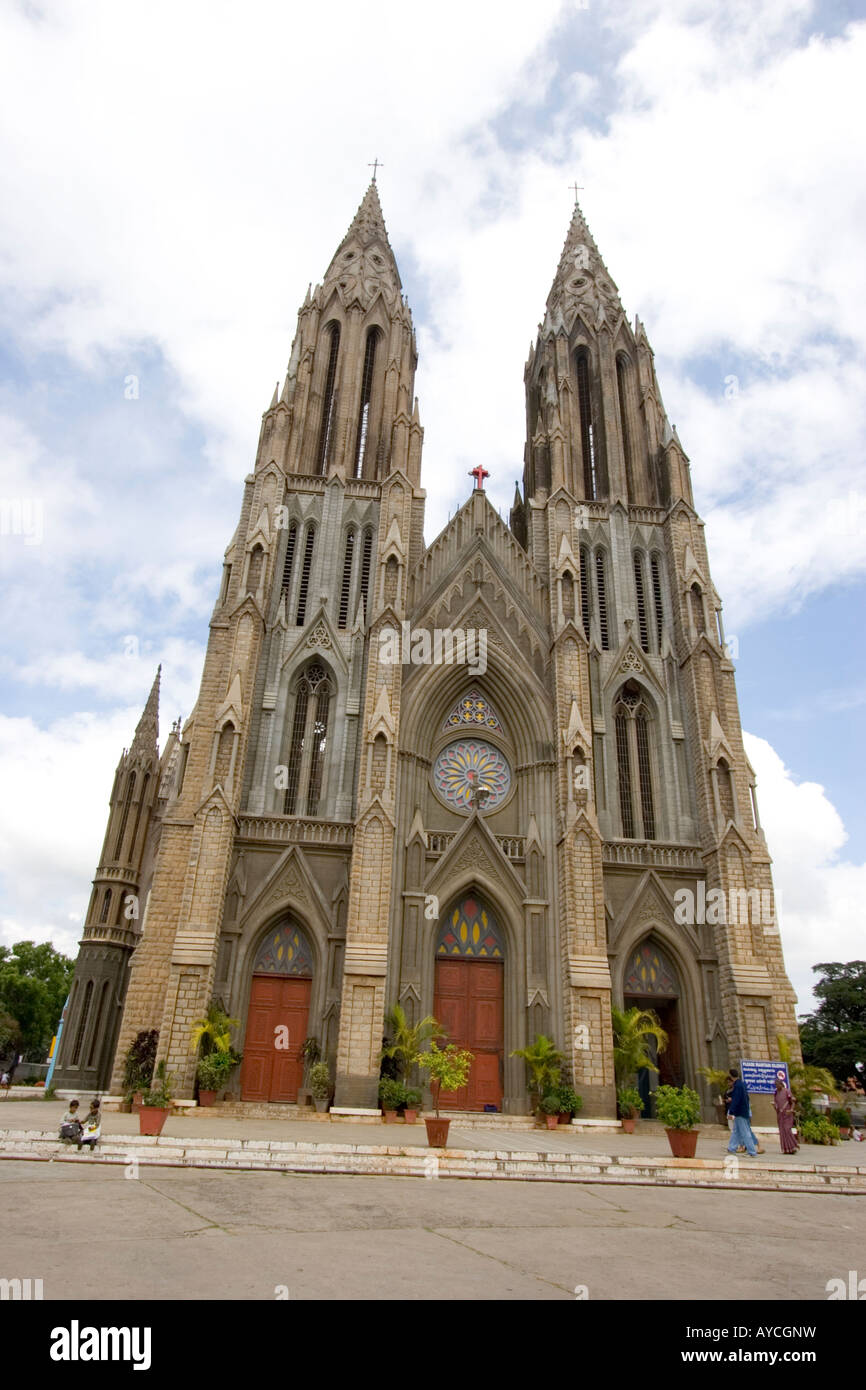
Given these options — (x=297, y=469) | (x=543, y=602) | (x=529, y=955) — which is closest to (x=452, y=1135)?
(x=529, y=955)

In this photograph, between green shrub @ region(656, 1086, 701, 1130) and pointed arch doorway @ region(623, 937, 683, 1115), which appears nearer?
green shrub @ region(656, 1086, 701, 1130)

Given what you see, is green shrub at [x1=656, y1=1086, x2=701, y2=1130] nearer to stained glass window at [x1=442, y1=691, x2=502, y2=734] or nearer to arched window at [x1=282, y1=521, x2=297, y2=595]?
stained glass window at [x1=442, y1=691, x2=502, y2=734]

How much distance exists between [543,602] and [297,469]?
389 inches

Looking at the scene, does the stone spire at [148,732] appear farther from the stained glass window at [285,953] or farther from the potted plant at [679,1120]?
the potted plant at [679,1120]

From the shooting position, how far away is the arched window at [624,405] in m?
32.2

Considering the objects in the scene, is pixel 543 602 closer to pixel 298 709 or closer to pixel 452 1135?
pixel 298 709

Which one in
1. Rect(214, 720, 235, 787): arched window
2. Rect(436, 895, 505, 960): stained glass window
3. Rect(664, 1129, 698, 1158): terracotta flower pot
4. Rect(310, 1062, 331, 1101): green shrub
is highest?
Rect(214, 720, 235, 787): arched window

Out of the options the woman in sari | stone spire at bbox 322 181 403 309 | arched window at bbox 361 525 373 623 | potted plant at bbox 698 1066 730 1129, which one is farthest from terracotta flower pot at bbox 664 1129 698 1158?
stone spire at bbox 322 181 403 309

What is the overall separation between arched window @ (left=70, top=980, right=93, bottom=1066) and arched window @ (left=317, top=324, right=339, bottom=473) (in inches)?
940

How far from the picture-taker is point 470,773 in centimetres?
2666

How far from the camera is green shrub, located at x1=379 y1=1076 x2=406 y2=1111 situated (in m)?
20.2

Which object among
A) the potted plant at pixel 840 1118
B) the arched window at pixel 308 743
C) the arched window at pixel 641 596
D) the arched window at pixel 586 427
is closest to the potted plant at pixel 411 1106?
the arched window at pixel 308 743

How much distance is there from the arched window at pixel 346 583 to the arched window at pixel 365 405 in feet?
11.0
